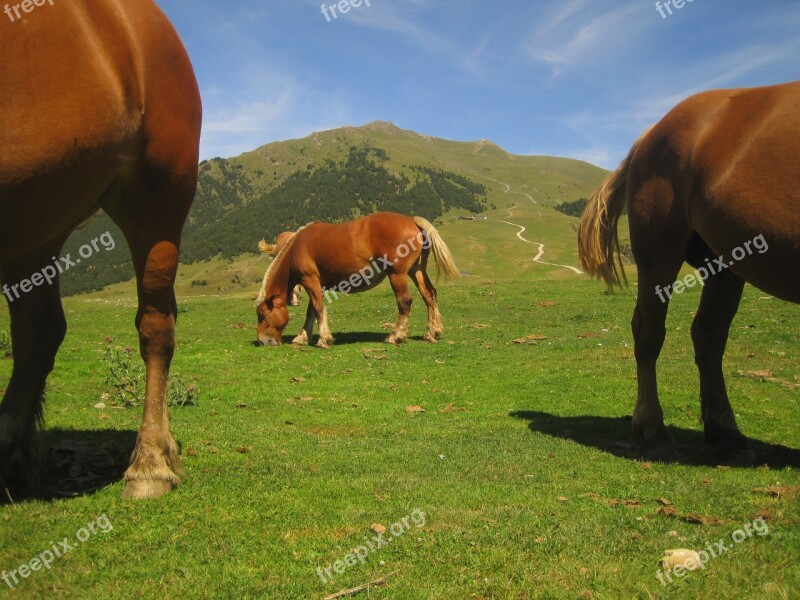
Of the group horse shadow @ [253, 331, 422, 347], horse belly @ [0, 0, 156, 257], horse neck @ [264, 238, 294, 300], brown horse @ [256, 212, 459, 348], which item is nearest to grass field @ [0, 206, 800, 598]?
horse belly @ [0, 0, 156, 257]

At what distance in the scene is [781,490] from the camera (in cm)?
460

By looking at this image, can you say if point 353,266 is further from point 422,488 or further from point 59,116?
point 59,116

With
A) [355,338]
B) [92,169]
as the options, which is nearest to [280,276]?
[355,338]

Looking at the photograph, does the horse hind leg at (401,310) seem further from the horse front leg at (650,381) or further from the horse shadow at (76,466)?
the horse shadow at (76,466)

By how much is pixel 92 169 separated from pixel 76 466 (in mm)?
2495

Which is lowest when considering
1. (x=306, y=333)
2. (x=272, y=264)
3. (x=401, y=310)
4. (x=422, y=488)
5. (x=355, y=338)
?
(x=355, y=338)

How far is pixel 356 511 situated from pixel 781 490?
3.13 m

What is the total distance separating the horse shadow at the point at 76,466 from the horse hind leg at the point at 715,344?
17.9 ft

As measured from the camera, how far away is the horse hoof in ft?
14.2

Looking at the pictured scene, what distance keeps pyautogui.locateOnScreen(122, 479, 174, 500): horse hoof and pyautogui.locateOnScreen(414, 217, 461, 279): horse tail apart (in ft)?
38.2

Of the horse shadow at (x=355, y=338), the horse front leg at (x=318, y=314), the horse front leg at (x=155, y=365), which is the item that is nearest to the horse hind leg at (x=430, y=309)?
the horse shadow at (x=355, y=338)

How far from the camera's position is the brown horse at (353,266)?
15.6 metres

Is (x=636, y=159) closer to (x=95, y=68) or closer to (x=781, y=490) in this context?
(x=781, y=490)

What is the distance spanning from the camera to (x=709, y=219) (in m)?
5.58
